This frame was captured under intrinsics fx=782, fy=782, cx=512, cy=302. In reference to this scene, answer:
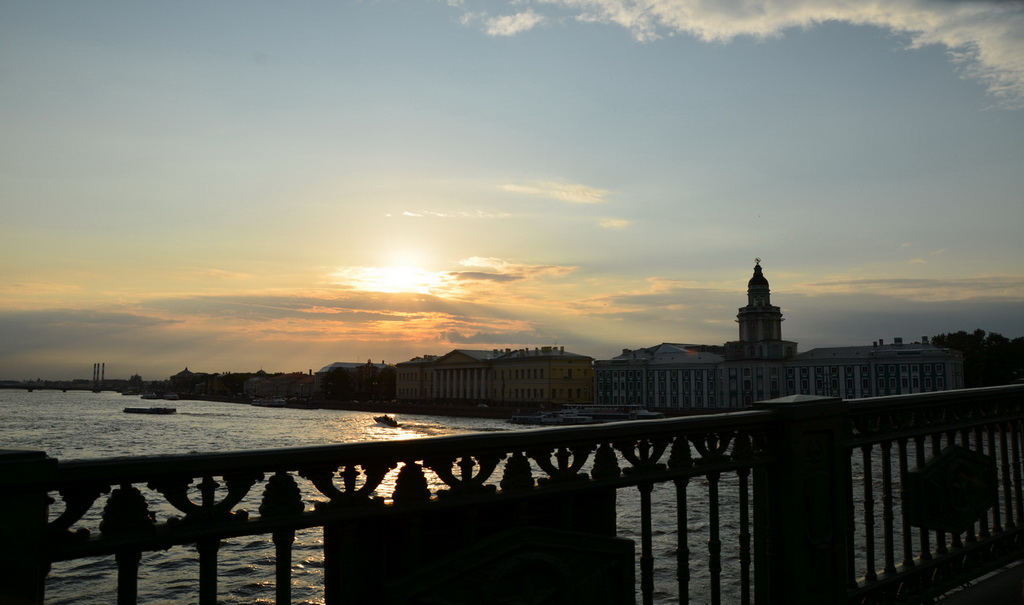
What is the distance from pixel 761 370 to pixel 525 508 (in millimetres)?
70161

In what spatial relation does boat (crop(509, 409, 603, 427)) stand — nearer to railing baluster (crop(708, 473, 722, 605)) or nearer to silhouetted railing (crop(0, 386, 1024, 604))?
silhouetted railing (crop(0, 386, 1024, 604))

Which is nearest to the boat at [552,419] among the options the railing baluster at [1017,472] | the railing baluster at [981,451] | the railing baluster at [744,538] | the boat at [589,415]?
the boat at [589,415]

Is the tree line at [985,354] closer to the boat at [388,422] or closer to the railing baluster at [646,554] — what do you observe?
the boat at [388,422]

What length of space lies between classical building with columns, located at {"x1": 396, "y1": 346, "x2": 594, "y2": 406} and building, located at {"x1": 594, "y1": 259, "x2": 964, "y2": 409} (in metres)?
5.42

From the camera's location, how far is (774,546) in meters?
3.06

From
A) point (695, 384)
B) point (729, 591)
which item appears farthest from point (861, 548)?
point (695, 384)

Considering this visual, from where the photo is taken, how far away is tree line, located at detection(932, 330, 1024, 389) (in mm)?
64688

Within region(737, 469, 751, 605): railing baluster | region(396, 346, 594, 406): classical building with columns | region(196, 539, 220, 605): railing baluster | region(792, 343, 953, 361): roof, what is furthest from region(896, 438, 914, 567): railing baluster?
region(396, 346, 594, 406): classical building with columns

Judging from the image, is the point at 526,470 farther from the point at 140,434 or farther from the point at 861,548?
the point at 140,434

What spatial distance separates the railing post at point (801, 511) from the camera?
10.0 ft

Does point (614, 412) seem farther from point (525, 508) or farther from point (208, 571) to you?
point (208, 571)

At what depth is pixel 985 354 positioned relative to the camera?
6706cm

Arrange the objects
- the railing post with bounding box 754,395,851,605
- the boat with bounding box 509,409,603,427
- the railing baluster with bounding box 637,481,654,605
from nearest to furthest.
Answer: the railing baluster with bounding box 637,481,654,605, the railing post with bounding box 754,395,851,605, the boat with bounding box 509,409,603,427

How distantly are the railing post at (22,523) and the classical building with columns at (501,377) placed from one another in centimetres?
8311
